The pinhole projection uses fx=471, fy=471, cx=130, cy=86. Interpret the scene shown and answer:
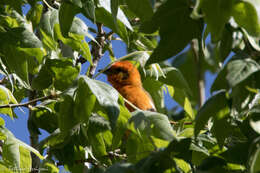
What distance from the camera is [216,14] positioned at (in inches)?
55.6

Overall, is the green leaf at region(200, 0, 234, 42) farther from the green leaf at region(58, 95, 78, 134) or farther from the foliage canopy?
the green leaf at region(58, 95, 78, 134)

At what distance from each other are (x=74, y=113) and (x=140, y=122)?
29cm

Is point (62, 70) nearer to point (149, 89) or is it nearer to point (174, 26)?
point (149, 89)

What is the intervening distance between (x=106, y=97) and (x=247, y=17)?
0.66 metres

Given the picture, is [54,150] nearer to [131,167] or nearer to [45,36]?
[45,36]

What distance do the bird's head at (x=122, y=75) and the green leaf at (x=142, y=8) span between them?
3.14m

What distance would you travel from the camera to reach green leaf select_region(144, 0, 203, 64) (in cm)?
163

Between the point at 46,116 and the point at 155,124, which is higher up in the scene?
the point at 155,124

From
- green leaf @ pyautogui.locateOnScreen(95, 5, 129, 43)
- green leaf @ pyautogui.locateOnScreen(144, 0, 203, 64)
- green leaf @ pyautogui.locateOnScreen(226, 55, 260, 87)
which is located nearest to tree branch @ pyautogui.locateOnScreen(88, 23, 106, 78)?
green leaf @ pyautogui.locateOnScreen(95, 5, 129, 43)

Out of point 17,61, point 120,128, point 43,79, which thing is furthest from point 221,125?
point 43,79

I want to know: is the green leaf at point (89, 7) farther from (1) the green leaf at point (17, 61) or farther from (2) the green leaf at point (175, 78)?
(2) the green leaf at point (175, 78)

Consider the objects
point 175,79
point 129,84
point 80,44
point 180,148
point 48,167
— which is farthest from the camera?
point 129,84

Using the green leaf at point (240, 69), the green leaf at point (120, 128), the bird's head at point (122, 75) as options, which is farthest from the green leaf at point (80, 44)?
the bird's head at point (122, 75)

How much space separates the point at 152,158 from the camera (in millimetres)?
1633
